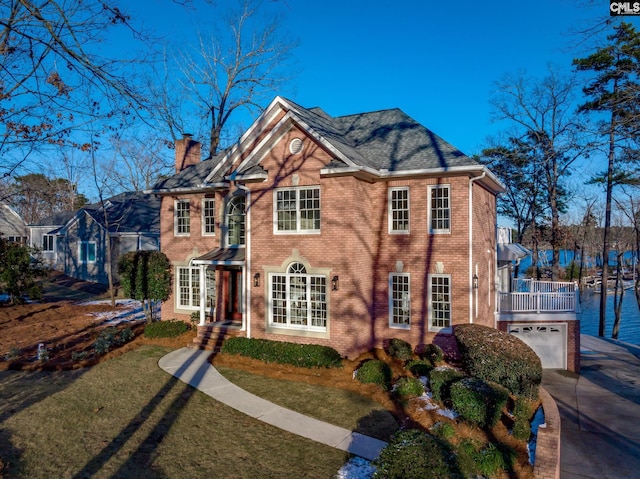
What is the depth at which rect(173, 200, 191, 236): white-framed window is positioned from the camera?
20.2 meters

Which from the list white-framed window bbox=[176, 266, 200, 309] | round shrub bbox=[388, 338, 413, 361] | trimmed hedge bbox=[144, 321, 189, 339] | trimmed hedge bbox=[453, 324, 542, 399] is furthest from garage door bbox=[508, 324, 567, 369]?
trimmed hedge bbox=[144, 321, 189, 339]

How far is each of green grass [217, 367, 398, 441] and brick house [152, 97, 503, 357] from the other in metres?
2.60

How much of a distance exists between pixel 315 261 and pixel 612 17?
1039cm

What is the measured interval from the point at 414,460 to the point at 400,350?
322 inches

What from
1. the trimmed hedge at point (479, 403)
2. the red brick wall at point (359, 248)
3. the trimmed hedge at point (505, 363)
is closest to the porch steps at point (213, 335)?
the red brick wall at point (359, 248)

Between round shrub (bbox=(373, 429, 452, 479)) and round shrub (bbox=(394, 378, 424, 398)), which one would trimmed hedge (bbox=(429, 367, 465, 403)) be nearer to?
round shrub (bbox=(394, 378, 424, 398))

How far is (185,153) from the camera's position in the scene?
2355 centimetres

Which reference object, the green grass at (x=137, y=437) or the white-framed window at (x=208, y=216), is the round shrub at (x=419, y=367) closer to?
the green grass at (x=137, y=437)

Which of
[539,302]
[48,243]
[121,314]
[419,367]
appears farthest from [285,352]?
[48,243]

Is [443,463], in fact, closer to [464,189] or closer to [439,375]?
[439,375]

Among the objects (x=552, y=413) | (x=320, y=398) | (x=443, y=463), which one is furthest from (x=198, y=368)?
(x=552, y=413)

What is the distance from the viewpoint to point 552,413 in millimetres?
11242

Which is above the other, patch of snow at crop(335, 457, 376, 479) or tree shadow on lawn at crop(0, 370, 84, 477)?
tree shadow on lawn at crop(0, 370, 84, 477)

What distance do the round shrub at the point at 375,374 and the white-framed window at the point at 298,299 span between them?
8.67 ft
